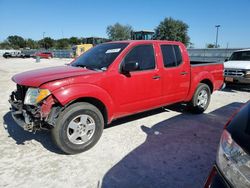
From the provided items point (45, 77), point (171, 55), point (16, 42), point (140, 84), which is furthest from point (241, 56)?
point (16, 42)

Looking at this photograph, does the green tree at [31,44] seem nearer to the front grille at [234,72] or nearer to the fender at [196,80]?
the front grille at [234,72]

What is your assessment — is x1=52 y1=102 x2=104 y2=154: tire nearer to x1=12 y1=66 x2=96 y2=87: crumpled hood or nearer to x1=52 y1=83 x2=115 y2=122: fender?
x1=52 y1=83 x2=115 y2=122: fender

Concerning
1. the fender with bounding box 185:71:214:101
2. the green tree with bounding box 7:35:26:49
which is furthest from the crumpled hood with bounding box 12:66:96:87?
the green tree with bounding box 7:35:26:49

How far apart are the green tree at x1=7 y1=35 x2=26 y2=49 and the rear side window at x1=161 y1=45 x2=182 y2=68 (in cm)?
10771

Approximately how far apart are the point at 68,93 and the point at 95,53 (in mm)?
1537

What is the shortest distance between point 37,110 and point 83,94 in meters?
0.71

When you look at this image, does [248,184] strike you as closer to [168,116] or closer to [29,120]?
[29,120]

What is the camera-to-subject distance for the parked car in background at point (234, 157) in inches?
55.4

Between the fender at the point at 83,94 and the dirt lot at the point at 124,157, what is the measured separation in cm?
74

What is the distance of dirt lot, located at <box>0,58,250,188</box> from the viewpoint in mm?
2898

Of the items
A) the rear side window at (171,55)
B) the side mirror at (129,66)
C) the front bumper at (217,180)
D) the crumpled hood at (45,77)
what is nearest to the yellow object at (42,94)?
the crumpled hood at (45,77)

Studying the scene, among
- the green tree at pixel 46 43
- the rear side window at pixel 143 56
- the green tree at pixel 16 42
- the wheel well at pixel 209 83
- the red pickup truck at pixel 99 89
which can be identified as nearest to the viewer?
the red pickup truck at pixel 99 89

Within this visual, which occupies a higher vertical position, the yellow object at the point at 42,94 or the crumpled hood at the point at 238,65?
the crumpled hood at the point at 238,65

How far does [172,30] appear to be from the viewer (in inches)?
2549
